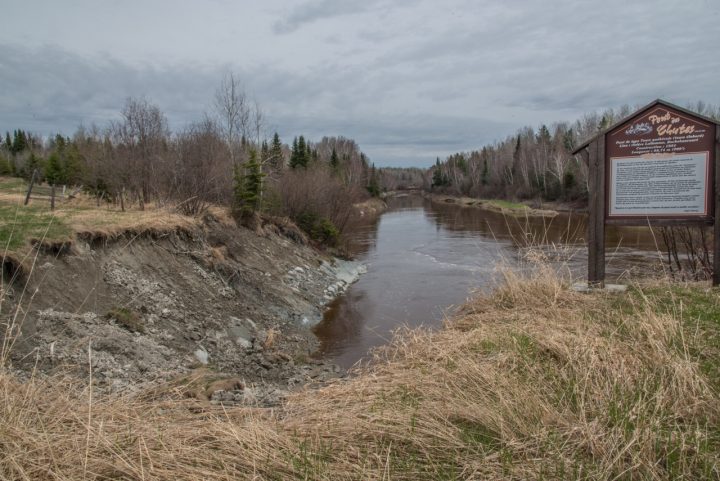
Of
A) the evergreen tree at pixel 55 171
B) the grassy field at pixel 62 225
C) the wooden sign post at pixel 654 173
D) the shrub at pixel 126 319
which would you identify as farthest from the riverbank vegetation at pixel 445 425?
the evergreen tree at pixel 55 171

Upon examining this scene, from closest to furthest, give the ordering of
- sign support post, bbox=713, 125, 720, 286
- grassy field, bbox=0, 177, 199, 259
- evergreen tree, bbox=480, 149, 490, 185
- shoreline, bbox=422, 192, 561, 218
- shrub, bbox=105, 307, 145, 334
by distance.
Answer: sign support post, bbox=713, 125, 720, 286 → grassy field, bbox=0, 177, 199, 259 → shrub, bbox=105, 307, 145, 334 → shoreline, bbox=422, 192, 561, 218 → evergreen tree, bbox=480, 149, 490, 185

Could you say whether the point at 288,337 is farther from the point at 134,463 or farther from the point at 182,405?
the point at 134,463

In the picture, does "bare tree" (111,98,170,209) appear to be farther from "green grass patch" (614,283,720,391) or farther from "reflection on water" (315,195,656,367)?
"green grass patch" (614,283,720,391)

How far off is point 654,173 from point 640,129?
722 millimetres

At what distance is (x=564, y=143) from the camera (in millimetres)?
73250

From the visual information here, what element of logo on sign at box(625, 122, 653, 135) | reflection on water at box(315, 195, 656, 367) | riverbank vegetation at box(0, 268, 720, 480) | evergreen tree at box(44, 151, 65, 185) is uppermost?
evergreen tree at box(44, 151, 65, 185)

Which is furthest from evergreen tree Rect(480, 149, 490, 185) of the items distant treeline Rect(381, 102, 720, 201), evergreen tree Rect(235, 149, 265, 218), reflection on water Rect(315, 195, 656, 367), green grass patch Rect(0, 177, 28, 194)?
evergreen tree Rect(235, 149, 265, 218)

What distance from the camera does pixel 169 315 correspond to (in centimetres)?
997

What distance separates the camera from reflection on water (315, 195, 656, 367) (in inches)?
461

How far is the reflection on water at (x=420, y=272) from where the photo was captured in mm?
11719

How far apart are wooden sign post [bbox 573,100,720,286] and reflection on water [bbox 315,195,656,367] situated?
622 mm

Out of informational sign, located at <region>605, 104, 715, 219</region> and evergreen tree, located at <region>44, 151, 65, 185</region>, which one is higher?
evergreen tree, located at <region>44, 151, 65, 185</region>

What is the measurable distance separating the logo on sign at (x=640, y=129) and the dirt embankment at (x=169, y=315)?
6.31 m

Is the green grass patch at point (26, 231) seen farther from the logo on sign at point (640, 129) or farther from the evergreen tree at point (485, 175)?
the evergreen tree at point (485, 175)
